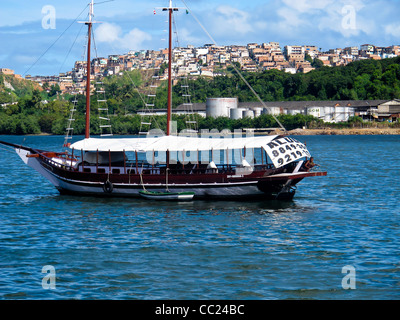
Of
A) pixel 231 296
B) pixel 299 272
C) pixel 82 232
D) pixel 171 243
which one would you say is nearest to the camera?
pixel 231 296

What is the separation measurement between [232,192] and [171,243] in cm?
1174

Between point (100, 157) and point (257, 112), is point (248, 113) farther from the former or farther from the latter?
point (100, 157)

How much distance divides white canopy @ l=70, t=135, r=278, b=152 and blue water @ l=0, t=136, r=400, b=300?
3313 mm

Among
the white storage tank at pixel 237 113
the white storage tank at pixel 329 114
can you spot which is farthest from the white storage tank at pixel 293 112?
the white storage tank at pixel 237 113

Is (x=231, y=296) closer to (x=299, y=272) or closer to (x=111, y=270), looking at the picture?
(x=299, y=272)

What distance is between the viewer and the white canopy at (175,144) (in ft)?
120

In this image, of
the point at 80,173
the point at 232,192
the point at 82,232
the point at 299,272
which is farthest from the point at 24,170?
the point at 299,272

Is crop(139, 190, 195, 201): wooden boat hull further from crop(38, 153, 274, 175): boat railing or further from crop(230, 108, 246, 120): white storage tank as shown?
crop(230, 108, 246, 120): white storage tank

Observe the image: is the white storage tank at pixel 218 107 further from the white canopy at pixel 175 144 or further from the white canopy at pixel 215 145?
the white canopy at pixel 215 145

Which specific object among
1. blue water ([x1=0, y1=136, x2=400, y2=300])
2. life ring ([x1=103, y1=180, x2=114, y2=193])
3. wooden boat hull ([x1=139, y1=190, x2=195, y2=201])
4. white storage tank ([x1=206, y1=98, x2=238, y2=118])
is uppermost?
white storage tank ([x1=206, y1=98, x2=238, y2=118])

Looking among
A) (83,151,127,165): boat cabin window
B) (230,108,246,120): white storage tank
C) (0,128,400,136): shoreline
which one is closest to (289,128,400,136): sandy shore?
(0,128,400,136): shoreline

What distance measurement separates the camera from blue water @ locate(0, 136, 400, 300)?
63.9 feet

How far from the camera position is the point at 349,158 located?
79.7 metres

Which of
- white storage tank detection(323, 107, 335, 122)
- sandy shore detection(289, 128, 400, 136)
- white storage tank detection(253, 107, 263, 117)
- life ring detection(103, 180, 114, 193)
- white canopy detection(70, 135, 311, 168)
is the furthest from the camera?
white storage tank detection(253, 107, 263, 117)
